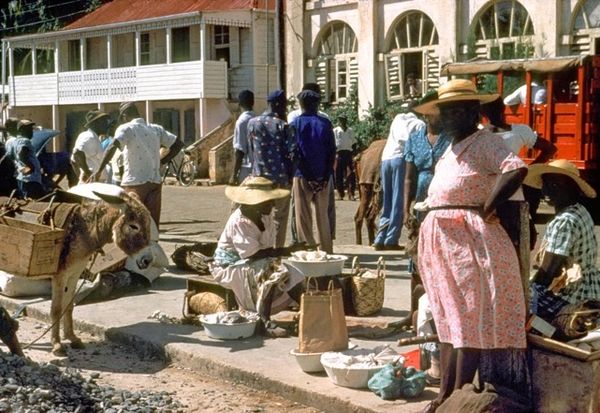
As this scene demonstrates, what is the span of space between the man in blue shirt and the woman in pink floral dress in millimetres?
4869

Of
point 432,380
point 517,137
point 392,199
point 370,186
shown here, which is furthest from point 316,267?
point 370,186

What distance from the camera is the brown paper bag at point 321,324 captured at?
6453 mm

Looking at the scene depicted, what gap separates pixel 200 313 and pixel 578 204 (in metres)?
3.71

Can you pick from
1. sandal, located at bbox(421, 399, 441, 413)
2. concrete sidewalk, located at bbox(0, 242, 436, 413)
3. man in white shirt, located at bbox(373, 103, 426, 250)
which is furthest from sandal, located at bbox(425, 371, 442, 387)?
man in white shirt, located at bbox(373, 103, 426, 250)

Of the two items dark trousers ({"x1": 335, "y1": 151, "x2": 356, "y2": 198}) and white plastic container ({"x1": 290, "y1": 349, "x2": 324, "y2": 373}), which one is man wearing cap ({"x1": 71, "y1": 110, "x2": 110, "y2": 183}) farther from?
dark trousers ({"x1": 335, "y1": 151, "x2": 356, "y2": 198})

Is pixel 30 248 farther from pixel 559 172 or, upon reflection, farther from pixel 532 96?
pixel 532 96

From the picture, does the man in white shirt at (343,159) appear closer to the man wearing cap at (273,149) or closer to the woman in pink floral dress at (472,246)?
the man wearing cap at (273,149)

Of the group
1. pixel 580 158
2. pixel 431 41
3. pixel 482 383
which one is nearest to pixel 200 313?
pixel 482 383

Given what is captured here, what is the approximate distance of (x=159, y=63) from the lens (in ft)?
122

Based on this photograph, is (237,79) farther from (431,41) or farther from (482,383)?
(482,383)

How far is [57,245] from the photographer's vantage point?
24.3 ft

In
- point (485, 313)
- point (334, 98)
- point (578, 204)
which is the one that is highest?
point (334, 98)

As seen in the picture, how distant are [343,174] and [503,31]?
560cm

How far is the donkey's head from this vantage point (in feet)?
24.3
